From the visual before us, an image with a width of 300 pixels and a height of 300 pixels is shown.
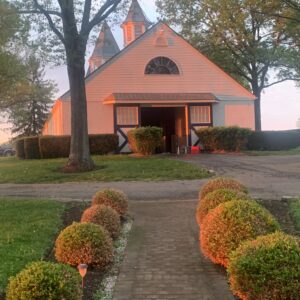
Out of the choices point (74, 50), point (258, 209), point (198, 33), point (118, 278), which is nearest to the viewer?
point (118, 278)

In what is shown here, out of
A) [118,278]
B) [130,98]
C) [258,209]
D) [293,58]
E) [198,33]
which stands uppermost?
[198,33]

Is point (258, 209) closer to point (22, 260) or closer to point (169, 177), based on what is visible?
point (22, 260)

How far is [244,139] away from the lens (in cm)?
2841

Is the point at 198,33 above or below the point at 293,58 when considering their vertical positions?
above

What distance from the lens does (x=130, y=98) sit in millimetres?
29375

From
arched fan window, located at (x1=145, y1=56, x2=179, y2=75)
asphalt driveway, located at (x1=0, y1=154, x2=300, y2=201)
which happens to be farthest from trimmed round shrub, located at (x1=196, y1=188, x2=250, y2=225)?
arched fan window, located at (x1=145, y1=56, x2=179, y2=75)

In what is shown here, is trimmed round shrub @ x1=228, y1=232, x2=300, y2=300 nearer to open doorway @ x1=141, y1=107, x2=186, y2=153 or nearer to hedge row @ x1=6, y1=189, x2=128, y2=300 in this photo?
hedge row @ x1=6, y1=189, x2=128, y2=300

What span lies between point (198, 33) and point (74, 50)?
75.7 feet

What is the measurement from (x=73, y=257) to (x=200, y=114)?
959 inches

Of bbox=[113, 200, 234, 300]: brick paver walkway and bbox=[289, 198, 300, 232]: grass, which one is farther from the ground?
bbox=[289, 198, 300, 232]: grass

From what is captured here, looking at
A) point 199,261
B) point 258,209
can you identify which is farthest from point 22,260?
point 258,209

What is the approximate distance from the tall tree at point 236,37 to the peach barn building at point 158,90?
7.35m

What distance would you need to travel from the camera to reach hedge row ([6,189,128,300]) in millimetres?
5250

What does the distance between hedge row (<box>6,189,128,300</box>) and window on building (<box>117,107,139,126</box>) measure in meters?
19.6
